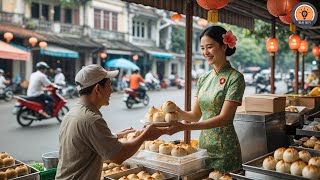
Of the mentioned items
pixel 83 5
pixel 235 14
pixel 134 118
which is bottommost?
pixel 134 118

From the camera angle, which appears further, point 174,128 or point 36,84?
point 36,84

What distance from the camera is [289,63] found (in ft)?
200

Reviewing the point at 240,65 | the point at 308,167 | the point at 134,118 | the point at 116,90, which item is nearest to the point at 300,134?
the point at 308,167

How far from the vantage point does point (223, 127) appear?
2.78 meters

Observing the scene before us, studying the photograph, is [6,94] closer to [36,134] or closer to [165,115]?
[36,134]

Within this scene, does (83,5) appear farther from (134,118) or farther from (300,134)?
(300,134)

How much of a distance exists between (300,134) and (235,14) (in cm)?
402

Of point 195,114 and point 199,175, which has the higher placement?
point 195,114

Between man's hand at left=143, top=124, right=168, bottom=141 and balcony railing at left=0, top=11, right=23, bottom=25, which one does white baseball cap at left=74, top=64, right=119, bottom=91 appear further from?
balcony railing at left=0, top=11, right=23, bottom=25

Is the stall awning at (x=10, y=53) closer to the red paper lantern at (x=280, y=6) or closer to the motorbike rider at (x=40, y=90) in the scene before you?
the motorbike rider at (x=40, y=90)

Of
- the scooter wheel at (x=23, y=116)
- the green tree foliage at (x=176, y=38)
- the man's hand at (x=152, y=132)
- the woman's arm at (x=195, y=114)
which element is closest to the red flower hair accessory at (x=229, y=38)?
the woman's arm at (x=195, y=114)

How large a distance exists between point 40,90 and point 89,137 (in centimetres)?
839

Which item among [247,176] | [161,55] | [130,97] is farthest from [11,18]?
[247,176]

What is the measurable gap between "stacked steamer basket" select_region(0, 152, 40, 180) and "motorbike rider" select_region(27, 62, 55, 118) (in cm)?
696
